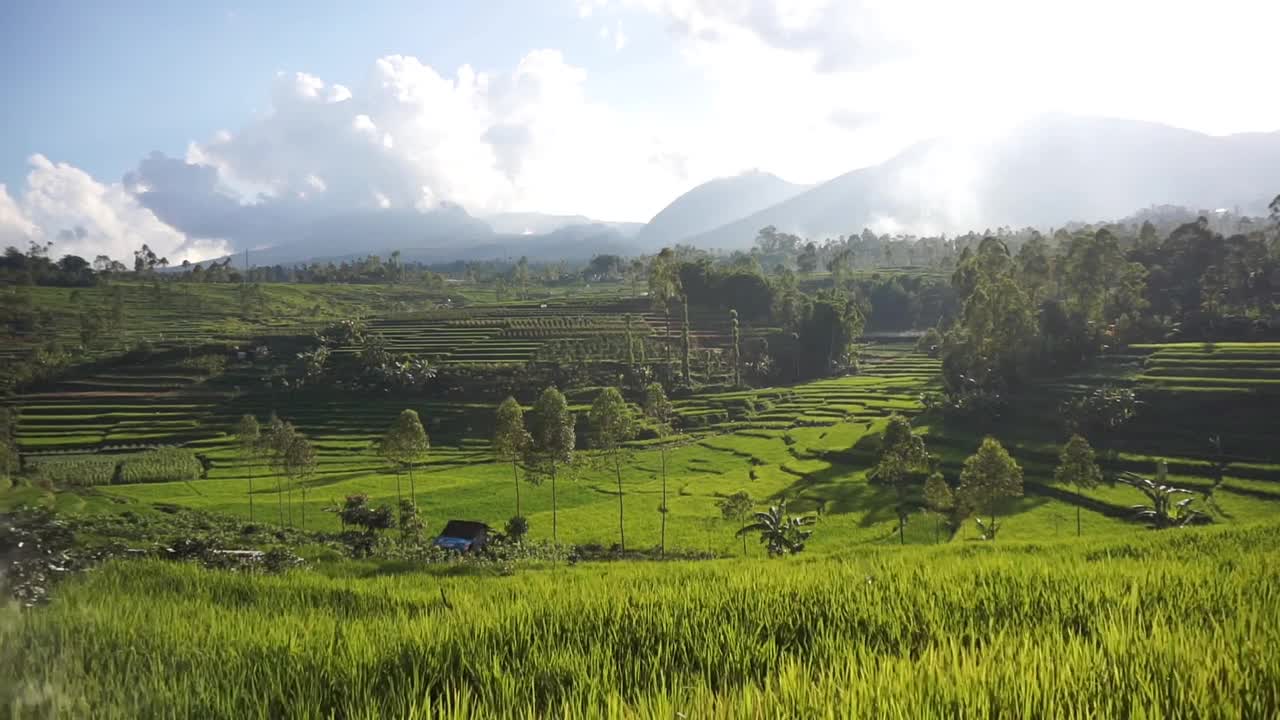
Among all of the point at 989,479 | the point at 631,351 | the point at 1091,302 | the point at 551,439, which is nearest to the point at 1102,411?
the point at 989,479

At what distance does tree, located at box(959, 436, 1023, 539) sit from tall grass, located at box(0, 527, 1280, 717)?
25.2 metres

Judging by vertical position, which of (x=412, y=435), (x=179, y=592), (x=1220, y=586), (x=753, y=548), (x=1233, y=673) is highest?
(x=1233, y=673)

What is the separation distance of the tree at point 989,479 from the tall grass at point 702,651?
82.6ft

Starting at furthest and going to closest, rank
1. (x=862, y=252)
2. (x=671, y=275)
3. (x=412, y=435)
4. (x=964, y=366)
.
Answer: (x=862, y=252), (x=671, y=275), (x=964, y=366), (x=412, y=435)

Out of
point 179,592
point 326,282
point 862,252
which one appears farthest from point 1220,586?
point 862,252

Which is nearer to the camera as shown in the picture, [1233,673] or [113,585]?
[1233,673]

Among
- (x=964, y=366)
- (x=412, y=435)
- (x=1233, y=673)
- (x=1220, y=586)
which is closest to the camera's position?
(x=1233, y=673)

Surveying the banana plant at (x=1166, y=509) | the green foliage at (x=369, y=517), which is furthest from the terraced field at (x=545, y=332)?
the banana plant at (x=1166, y=509)

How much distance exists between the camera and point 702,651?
3.67 metres

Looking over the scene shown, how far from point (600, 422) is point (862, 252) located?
595 ft

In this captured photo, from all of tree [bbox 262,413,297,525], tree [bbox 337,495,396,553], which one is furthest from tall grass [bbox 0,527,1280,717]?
tree [bbox 262,413,297,525]

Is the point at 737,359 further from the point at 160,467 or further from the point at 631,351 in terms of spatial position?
the point at 160,467

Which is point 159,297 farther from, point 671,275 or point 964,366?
point 964,366

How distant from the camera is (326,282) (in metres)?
139
